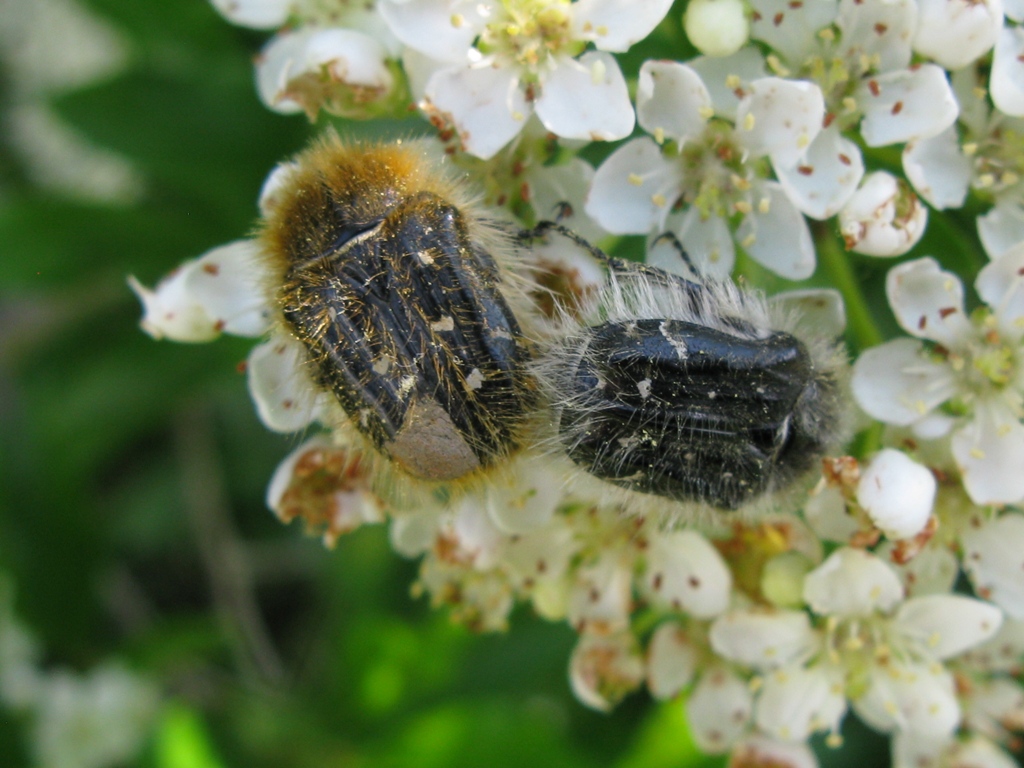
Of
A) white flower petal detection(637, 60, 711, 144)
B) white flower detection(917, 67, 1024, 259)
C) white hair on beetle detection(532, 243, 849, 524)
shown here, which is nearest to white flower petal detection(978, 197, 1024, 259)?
white flower detection(917, 67, 1024, 259)

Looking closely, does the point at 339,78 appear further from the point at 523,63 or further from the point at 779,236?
the point at 779,236

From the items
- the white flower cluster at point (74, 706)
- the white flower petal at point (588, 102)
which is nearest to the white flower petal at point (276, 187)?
the white flower petal at point (588, 102)

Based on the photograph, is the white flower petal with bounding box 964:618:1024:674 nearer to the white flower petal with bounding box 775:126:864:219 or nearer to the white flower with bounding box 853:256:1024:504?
the white flower with bounding box 853:256:1024:504

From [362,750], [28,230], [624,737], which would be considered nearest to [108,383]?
[28,230]

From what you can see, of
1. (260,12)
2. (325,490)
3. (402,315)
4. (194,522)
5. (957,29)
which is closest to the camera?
(402,315)

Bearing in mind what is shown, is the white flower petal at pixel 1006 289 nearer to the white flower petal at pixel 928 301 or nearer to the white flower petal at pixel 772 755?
the white flower petal at pixel 928 301

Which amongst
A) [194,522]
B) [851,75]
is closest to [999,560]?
[851,75]

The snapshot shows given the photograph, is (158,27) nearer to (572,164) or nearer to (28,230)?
(28,230)
